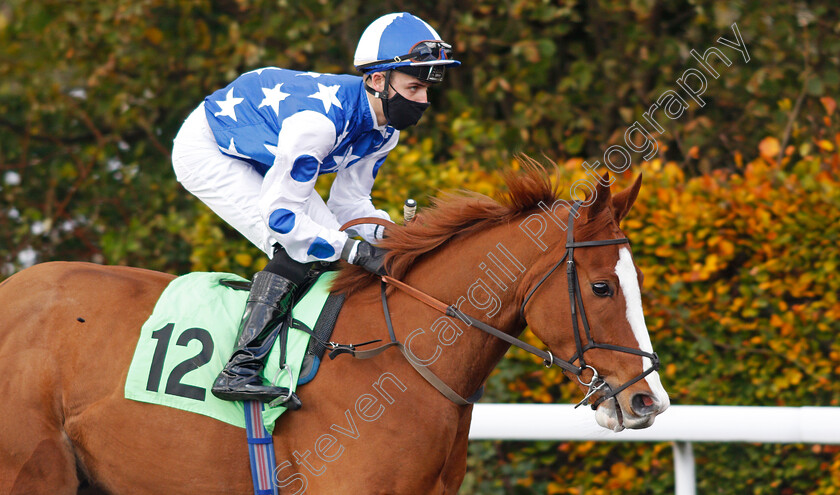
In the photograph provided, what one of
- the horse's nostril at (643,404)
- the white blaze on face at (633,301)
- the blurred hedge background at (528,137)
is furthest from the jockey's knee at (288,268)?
the blurred hedge background at (528,137)

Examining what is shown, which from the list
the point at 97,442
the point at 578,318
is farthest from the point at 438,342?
the point at 97,442

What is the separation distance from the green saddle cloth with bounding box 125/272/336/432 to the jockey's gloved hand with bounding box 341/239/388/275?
5.7 inches

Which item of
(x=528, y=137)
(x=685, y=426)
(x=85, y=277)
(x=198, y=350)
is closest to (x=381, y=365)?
(x=198, y=350)

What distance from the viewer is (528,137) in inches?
271

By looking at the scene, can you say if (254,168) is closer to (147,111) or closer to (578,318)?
(578,318)

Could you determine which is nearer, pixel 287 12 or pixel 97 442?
pixel 97 442

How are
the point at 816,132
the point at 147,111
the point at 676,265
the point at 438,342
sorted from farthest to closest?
the point at 147,111 < the point at 816,132 < the point at 676,265 < the point at 438,342

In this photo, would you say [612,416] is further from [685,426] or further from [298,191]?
[685,426]

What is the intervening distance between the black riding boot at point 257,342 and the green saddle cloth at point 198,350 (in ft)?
0.14

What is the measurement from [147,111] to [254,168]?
14.2 ft

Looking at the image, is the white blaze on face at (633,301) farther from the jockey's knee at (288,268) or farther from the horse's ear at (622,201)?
the jockey's knee at (288,268)

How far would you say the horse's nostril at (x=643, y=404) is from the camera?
2592 millimetres

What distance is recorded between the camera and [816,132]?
577cm

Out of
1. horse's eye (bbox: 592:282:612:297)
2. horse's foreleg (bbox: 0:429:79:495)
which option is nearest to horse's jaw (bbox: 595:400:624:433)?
horse's eye (bbox: 592:282:612:297)
